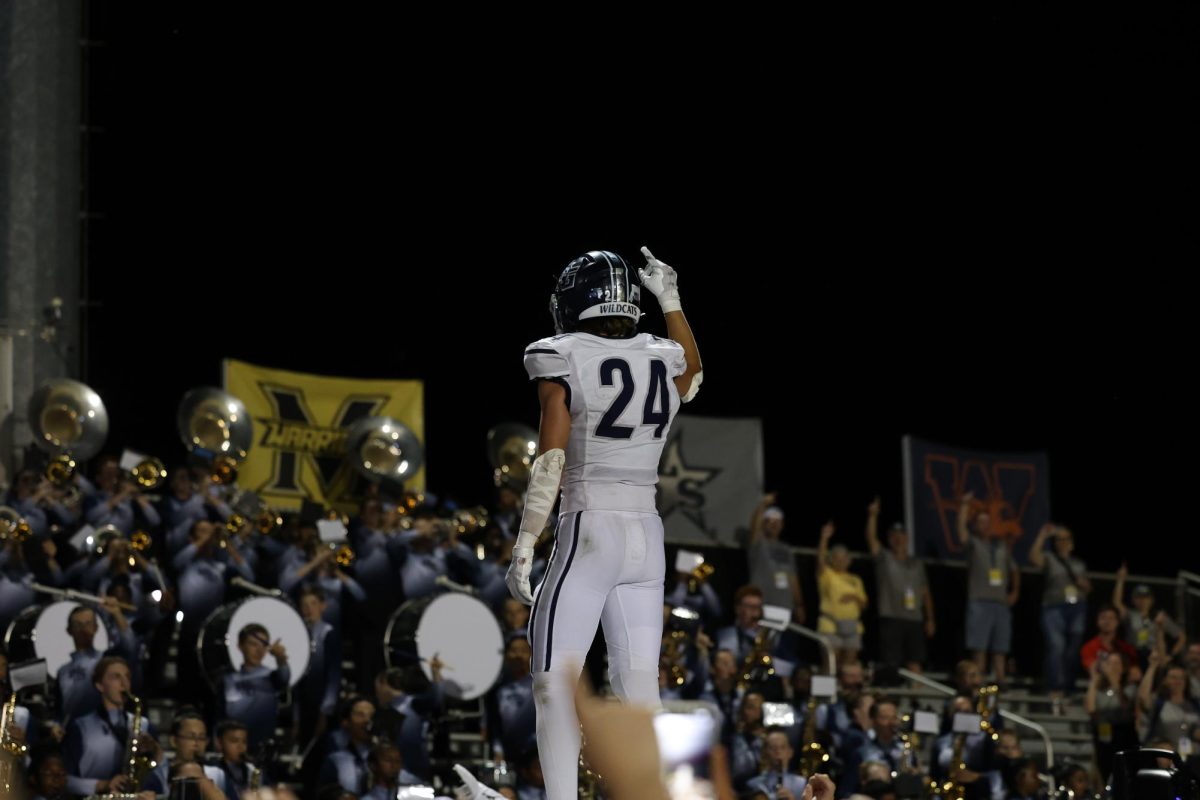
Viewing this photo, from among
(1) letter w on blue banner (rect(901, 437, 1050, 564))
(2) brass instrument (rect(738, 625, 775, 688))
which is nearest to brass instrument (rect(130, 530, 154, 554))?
(2) brass instrument (rect(738, 625, 775, 688))

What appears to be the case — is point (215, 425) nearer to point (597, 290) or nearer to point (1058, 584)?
point (1058, 584)

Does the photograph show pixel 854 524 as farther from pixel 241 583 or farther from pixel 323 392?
pixel 241 583

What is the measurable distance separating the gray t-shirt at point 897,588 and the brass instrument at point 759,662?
124 inches

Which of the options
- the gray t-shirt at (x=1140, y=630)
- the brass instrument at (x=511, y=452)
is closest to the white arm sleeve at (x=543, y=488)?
the brass instrument at (x=511, y=452)

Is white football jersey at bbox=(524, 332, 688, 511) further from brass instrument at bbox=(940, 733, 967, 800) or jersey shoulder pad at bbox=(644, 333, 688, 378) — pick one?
brass instrument at bbox=(940, 733, 967, 800)

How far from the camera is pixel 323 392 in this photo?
1694 centimetres

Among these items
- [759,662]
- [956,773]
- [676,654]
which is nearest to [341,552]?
[676,654]

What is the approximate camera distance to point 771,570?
53.2 feet

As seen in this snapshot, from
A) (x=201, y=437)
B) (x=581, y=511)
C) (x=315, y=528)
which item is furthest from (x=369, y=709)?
(x=581, y=511)

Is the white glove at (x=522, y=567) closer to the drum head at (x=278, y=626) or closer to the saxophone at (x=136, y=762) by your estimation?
the saxophone at (x=136, y=762)

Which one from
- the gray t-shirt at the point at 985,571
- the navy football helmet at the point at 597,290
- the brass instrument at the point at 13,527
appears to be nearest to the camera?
the navy football helmet at the point at 597,290

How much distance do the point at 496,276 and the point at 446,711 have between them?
38.4ft

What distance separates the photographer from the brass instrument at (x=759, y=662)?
13.7 m

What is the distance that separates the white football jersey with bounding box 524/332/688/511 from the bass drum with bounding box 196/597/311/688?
20.3 ft
